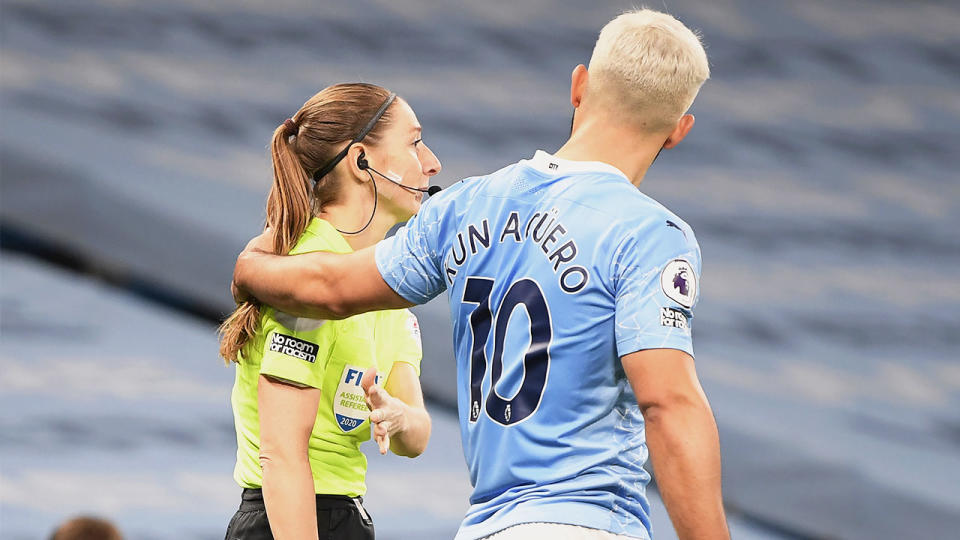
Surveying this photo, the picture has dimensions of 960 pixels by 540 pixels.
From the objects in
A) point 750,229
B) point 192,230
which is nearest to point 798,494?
point 750,229

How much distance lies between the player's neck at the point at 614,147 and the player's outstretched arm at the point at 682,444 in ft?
1.11

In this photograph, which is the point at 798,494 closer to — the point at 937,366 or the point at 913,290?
the point at 937,366

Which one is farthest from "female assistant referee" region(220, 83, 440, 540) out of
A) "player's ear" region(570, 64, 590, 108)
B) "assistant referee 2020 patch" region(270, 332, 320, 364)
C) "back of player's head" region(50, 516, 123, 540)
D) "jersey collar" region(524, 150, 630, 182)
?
"back of player's head" region(50, 516, 123, 540)

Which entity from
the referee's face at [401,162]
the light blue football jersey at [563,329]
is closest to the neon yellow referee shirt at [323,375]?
the referee's face at [401,162]

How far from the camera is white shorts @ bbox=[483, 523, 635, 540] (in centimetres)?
166

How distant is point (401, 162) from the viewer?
2295mm

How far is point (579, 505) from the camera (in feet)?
5.54

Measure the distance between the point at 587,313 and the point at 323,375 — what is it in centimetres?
57

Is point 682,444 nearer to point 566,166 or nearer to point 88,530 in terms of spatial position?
point 566,166

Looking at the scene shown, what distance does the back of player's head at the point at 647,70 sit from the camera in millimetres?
1763

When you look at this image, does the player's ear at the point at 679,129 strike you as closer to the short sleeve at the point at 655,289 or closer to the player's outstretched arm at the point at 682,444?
the short sleeve at the point at 655,289

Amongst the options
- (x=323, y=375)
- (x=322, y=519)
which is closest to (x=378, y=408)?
(x=323, y=375)

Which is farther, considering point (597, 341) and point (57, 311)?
point (57, 311)

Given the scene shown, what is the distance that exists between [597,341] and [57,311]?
4777 millimetres
